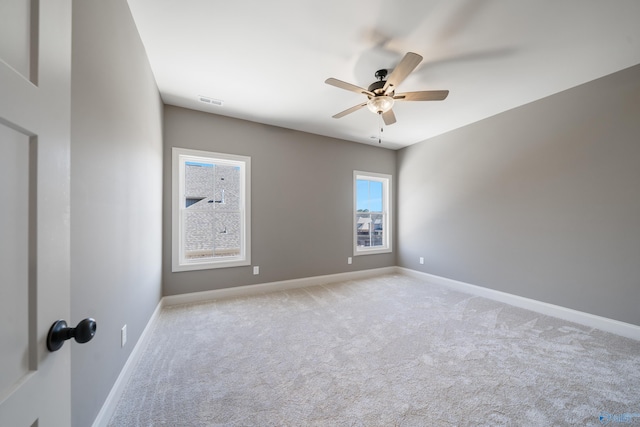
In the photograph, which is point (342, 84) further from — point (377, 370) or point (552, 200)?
point (552, 200)

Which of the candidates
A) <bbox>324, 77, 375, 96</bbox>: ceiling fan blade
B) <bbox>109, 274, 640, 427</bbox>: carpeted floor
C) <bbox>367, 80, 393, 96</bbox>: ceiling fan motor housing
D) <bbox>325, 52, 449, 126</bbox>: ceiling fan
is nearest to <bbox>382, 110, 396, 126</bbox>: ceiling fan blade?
<bbox>325, 52, 449, 126</bbox>: ceiling fan

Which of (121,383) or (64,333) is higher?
(64,333)

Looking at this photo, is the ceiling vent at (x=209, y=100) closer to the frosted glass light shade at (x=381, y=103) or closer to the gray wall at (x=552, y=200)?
the frosted glass light shade at (x=381, y=103)

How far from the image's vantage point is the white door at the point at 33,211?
45cm

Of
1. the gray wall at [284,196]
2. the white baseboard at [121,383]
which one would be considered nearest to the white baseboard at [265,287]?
the gray wall at [284,196]

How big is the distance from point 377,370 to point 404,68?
8.21 ft

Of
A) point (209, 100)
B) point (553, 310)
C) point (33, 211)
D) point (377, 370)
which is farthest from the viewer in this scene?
point (209, 100)

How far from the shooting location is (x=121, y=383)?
1653 millimetres

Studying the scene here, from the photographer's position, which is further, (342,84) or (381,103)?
(381,103)

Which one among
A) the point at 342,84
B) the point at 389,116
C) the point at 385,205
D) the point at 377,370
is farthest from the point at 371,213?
the point at 377,370

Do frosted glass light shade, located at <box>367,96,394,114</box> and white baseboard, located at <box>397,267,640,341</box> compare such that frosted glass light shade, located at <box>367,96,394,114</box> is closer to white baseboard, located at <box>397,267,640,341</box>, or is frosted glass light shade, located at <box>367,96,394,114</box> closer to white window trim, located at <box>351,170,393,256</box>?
white window trim, located at <box>351,170,393,256</box>

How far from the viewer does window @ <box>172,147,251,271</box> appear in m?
3.29

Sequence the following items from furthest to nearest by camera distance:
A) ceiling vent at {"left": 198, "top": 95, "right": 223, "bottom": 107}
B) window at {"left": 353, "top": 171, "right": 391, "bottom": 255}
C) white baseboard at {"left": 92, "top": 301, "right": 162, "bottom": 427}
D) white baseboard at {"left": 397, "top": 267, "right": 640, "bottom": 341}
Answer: window at {"left": 353, "top": 171, "right": 391, "bottom": 255} → ceiling vent at {"left": 198, "top": 95, "right": 223, "bottom": 107} → white baseboard at {"left": 397, "top": 267, "right": 640, "bottom": 341} → white baseboard at {"left": 92, "top": 301, "right": 162, "bottom": 427}

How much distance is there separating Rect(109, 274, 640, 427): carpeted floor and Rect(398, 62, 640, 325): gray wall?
507 mm
